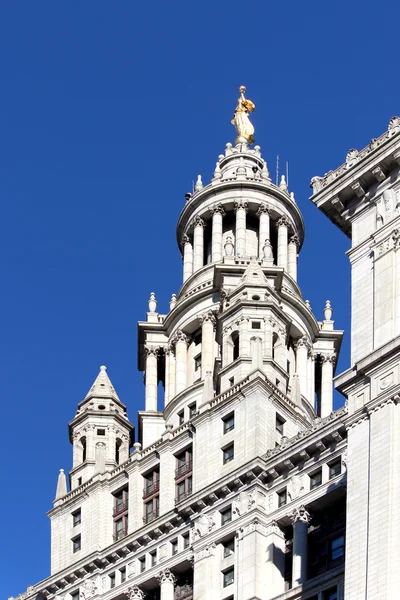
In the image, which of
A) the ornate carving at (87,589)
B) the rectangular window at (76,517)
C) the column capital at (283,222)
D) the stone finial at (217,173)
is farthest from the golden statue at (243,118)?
the ornate carving at (87,589)

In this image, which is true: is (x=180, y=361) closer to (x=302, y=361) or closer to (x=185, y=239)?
(x=302, y=361)

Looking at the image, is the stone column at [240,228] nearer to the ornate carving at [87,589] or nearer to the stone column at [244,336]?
the stone column at [244,336]

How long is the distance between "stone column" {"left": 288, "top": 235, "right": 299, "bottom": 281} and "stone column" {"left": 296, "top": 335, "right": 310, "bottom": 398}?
6849 millimetres

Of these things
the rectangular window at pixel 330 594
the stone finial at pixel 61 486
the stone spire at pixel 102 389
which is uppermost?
the stone spire at pixel 102 389

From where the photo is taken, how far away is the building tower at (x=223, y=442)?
→ 9512 cm

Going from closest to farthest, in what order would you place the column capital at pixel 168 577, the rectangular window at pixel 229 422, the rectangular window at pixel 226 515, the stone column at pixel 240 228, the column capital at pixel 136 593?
the rectangular window at pixel 226 515
the column capital at pixel 168 577
the column capital at pixel 136 593
the rectangular window at pixel 229 422
the stone column at pixel 240 228

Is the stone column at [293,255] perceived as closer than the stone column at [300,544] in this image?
No

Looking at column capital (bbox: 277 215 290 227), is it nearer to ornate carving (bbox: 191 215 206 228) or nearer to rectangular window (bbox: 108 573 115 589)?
ornate carving (bbox: 191 215 206 228)

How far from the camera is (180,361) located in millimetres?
121562

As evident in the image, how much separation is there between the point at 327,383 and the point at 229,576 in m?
30.1

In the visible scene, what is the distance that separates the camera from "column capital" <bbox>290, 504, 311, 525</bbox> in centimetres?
9381

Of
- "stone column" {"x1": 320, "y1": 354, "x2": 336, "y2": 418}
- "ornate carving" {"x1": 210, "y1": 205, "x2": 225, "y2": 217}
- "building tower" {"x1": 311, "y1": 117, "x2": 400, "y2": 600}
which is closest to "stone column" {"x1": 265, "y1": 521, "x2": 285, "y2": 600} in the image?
"building tower" {"x1": 311, "y1": 117, "x2": 400, "y2": 600}

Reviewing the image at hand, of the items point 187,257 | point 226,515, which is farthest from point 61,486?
point 187,257

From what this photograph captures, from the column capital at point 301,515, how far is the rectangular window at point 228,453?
29.8 ft
